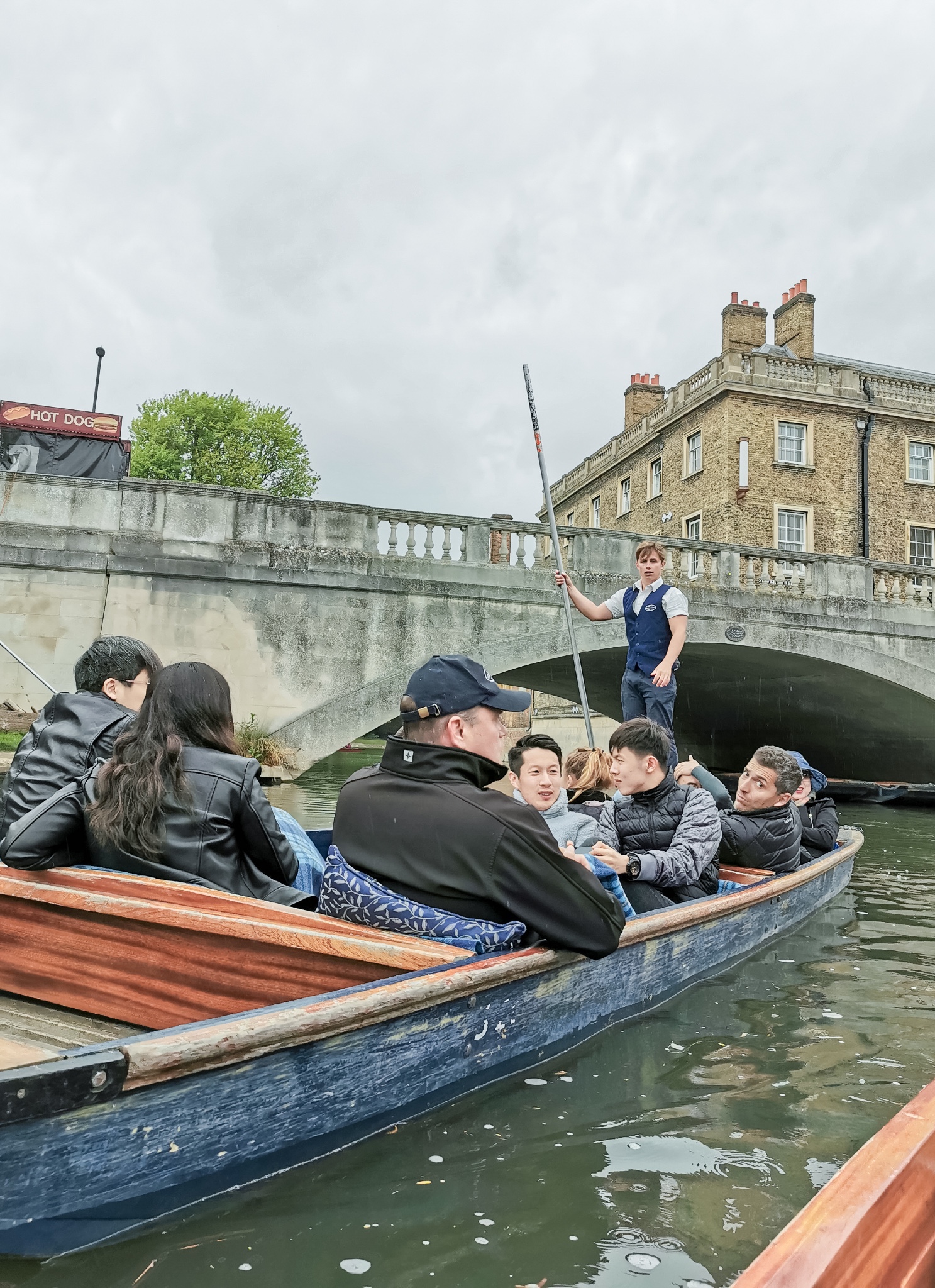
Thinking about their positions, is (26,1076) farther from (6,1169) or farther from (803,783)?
(803,783)

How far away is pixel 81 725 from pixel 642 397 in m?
24.8

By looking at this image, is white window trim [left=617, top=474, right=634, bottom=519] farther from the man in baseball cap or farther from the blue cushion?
the blue cushion

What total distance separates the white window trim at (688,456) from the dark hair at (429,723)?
2050cm

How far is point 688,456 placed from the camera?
74.3 ft

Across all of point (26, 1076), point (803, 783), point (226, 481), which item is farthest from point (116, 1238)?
point (226, 481)

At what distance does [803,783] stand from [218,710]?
3895mm

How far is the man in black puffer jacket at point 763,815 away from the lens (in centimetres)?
441

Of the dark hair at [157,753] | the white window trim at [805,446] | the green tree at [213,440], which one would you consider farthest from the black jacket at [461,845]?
the green tree at [213,440]

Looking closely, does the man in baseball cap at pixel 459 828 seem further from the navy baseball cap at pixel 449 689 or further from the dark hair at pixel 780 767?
the dark hair at pixel 780 767

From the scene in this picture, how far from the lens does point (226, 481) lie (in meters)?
29.5

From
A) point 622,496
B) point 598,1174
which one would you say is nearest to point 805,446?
point 622,496

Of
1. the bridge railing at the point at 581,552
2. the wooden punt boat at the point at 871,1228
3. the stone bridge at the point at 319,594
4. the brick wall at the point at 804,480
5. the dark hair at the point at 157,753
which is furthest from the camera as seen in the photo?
the brick wall at the point at 804,480

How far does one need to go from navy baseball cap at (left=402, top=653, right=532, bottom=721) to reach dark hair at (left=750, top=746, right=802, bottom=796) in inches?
88.4

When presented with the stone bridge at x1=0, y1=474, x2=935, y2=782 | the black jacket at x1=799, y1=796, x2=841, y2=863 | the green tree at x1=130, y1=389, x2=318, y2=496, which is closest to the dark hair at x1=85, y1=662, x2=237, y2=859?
the black jacket at x1=799, y1=796, x2=841, y2=863
